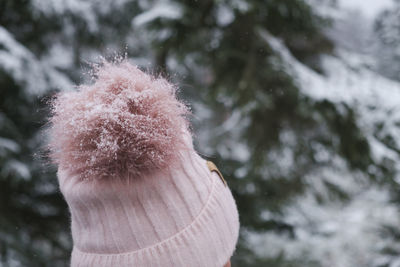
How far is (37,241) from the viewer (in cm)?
192

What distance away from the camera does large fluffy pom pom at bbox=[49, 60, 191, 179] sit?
0.71 metres

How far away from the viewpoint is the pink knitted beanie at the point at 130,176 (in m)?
0.72

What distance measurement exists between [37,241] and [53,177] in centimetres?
38

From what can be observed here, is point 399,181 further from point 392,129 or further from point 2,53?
point 2,53

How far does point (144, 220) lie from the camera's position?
77 centimetres

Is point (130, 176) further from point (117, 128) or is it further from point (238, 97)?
point (238, 97)

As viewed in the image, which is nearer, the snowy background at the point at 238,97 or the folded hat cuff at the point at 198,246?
the folded hat cuff at the point at 198,246

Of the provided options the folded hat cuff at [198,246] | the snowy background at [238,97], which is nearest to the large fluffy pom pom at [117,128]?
the folded hat cuff at [198,246]

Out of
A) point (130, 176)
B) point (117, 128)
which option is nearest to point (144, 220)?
point (130, 176)

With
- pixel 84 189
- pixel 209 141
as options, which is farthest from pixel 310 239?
pixel 84 189

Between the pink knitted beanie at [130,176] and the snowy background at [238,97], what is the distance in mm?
868

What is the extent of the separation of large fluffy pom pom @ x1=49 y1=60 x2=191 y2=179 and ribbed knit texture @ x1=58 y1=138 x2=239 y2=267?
38 millimetres

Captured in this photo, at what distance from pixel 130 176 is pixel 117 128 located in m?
0.12

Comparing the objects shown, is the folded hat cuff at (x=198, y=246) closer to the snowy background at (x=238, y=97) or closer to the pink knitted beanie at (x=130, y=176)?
the pink knitted beanie at (x=130, y=176)
